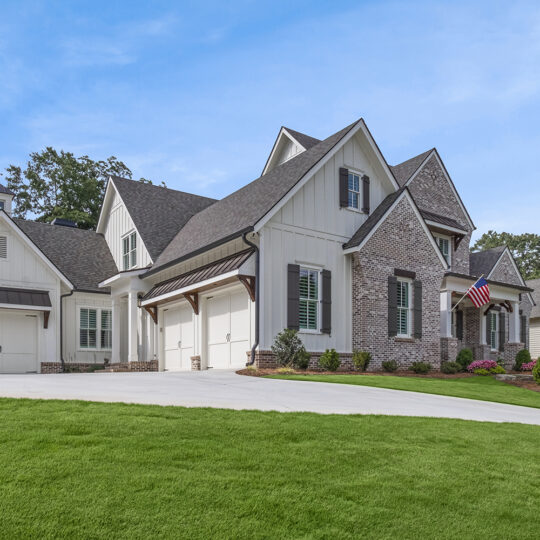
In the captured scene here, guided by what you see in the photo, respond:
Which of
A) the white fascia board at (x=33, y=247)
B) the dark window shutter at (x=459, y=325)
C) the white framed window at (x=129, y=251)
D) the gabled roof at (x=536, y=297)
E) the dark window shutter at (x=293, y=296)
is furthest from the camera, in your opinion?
the gabled roof at (x=536, y=297)

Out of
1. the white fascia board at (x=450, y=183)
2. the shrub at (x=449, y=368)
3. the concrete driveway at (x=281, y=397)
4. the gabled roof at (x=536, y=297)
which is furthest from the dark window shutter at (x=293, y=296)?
the gabled roof at (x=536, y=297)

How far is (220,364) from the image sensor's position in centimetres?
1905

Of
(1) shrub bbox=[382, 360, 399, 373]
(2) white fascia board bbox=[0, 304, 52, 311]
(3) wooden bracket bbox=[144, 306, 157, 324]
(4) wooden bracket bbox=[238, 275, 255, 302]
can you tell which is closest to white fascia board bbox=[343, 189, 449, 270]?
(1) shrub bbox=[382, 360, 399, 373]

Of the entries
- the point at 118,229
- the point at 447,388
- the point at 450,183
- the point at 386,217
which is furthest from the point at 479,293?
the point at 118,229

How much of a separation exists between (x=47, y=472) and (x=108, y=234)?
23605 mm

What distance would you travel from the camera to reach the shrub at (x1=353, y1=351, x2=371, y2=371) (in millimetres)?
18516

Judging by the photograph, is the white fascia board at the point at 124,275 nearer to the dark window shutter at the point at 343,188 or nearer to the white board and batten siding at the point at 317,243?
the white board and batten siding at the point at 317,243

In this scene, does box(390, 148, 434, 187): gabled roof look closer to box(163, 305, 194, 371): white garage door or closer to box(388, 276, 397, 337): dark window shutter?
box(388, 276, 397, 337): dark window shutter

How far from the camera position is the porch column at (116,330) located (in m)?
23.1

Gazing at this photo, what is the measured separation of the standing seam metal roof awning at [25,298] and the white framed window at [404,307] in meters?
11.9

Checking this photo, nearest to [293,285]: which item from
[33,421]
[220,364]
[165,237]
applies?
[220,364]

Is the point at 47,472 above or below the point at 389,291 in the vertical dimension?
below

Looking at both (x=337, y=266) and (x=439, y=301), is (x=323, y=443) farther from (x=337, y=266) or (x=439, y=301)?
(x=439, y=301)

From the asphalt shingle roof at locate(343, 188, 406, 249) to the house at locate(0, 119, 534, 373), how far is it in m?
0.06
